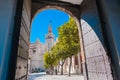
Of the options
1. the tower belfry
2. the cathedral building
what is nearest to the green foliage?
the cathedral building

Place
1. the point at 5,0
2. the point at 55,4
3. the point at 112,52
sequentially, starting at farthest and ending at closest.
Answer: the point at 55,4 → the point at 112,52 → the point at 5,0

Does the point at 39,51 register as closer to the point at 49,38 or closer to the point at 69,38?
the point at 49,38

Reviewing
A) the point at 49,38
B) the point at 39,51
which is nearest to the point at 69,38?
the point at 39,51

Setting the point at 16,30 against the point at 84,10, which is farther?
the point at 84,10

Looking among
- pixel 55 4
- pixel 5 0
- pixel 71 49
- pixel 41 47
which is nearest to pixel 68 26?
pixel 71 49

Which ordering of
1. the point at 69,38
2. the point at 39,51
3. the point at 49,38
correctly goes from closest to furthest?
the point at 69,38 → the point at 39,51 → the point at 49,38

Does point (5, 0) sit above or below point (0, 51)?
above

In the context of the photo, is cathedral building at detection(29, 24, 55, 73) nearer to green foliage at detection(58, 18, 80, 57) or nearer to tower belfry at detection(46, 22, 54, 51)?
tower belfry at detection(46, 22, 54, 51)

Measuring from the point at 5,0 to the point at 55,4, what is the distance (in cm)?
199

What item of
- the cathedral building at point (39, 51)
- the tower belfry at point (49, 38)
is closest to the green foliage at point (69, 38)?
the cathedral building at point (39, 51)

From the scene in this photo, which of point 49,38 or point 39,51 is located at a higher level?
point 49,38

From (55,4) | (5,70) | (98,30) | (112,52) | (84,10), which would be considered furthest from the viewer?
(55,4)

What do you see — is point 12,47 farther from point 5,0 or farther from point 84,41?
point 84,41

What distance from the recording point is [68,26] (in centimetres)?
1302
